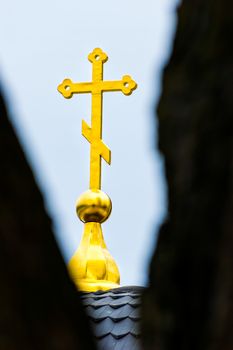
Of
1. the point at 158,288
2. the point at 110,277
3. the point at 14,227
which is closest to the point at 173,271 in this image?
the point at 158,288

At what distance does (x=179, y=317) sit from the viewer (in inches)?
60.6

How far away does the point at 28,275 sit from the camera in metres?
1.50

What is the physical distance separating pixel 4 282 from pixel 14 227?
6cm

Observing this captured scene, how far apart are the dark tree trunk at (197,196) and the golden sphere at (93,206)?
10610mm

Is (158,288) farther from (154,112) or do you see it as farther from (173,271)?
(154,112)

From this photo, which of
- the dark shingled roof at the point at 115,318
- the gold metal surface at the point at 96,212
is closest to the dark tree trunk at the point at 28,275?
the dark shingled roof at the point at 115,318

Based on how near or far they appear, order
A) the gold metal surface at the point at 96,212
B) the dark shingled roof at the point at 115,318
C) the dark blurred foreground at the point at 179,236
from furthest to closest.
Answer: the gold metal surface at the point at 96,212 < the dark shingled roof at the point at 115,318 < the dark blurred foreground at the point at 179,236

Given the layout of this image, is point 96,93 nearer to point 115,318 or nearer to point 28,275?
point 115,318

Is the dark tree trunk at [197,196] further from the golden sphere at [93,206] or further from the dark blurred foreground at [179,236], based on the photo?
the golden sphere at [93,206]

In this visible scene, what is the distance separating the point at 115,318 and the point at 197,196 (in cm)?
861

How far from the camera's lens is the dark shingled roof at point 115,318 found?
980 centimetres

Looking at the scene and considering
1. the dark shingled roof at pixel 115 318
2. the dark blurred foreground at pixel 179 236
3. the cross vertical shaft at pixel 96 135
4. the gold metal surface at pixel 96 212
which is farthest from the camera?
the cross vertical shaft at pixel 96 135

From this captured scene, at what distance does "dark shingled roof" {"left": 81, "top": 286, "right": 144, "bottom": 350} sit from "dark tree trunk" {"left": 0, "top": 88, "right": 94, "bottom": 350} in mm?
7906

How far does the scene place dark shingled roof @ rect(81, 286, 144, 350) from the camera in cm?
980
